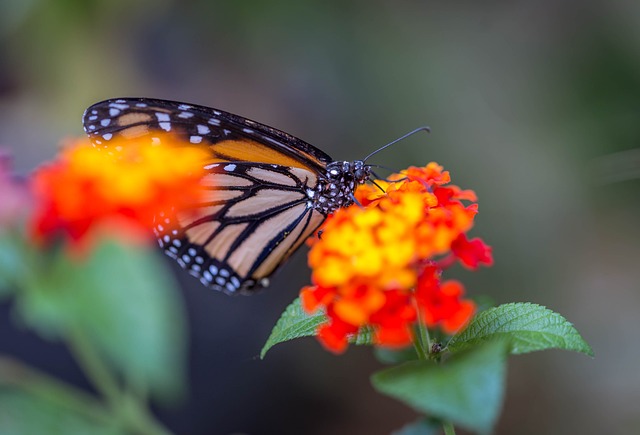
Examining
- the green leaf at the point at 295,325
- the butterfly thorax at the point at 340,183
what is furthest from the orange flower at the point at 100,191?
the butterfly thorax at the point at 340,183

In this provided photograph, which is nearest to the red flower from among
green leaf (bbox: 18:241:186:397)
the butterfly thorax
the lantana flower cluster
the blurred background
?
the lantana flower cluster

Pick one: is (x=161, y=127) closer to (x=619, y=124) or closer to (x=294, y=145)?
(x=294, y=145)

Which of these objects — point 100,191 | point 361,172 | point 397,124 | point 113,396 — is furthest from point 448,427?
point 397,124

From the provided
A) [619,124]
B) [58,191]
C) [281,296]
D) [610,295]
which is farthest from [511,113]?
[58,191]

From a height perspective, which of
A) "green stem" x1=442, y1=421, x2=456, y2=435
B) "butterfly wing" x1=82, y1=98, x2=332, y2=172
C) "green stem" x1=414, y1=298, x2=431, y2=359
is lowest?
"green stem" x1=442, y1=421, x2=456, y2=435

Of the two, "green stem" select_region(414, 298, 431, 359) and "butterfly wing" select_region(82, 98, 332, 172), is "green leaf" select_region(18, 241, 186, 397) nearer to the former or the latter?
"green stem" select_region(414, 298, 431, 359)

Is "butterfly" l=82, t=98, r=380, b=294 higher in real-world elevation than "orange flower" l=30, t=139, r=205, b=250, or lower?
higher

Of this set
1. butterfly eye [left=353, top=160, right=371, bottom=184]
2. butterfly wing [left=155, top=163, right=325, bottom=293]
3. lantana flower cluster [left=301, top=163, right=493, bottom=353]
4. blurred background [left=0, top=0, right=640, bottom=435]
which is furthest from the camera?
blurred background [left=0, top=0, right=640, bottom=435]

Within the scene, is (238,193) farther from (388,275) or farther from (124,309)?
(124,309)
